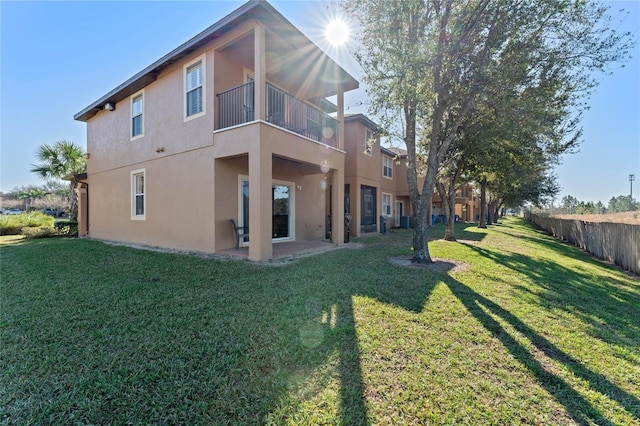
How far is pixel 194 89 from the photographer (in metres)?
8.95

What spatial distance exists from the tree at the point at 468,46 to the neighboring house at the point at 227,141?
8.76 feet

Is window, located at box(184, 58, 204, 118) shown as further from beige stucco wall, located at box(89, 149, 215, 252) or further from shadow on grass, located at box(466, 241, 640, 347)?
shadow on grass, located at box(466, 241, 640, 347)

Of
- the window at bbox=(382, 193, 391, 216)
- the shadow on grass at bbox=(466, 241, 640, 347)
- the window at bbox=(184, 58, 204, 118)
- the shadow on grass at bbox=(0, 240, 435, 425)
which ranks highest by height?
the window at bbox=(184, 58, 204, 118)

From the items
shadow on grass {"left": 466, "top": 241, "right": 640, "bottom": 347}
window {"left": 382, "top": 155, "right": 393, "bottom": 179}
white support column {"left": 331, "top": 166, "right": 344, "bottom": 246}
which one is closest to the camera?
shadow on grass {"left": 466, "top": 241, "right": 640, "bottom": 347}

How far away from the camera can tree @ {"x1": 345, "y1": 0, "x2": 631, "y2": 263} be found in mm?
6586

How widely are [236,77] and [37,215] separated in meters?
19.8

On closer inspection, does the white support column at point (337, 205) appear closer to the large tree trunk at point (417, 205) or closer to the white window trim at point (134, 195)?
the large tree trunk at point (417, 205)

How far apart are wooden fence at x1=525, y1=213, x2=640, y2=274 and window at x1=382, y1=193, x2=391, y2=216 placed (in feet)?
34.5

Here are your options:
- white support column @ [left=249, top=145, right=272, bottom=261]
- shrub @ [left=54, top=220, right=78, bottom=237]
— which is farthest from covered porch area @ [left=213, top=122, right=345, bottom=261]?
shrub @ [left=54, top=220, right=78, bottom=237]

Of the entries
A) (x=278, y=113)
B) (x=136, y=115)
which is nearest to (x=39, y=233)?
(x=136, y=115)

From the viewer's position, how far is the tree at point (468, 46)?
6.59 meters

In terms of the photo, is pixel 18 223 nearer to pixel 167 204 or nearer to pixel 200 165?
pixel 167 204

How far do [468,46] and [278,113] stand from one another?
575 cm

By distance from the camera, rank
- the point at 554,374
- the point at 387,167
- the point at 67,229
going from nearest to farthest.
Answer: the point at 554,374 < the point at 67,229 < the point at 387,167
